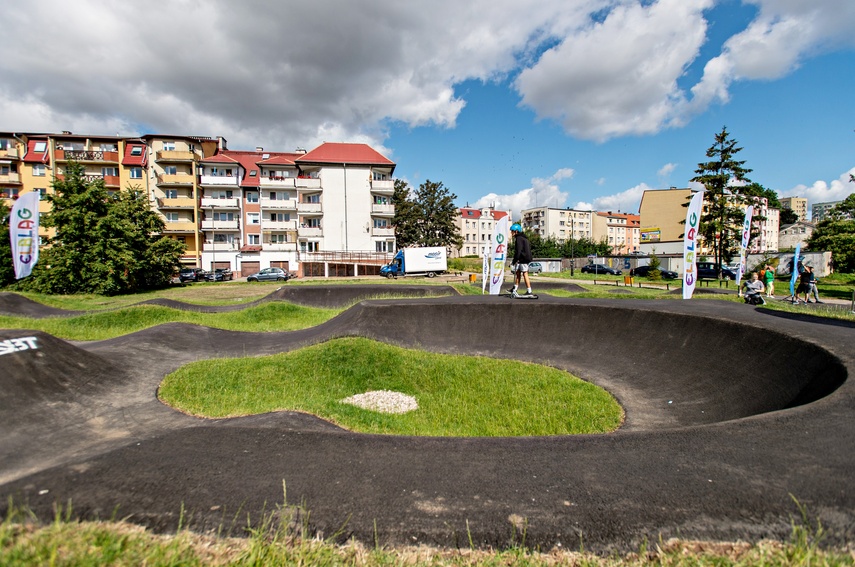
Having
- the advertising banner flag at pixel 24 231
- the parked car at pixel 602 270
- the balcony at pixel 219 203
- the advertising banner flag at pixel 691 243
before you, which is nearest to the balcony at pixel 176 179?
the balcony at pixel 219 203

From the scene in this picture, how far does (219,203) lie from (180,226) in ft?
19.4

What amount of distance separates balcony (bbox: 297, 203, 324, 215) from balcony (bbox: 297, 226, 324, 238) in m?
2.15

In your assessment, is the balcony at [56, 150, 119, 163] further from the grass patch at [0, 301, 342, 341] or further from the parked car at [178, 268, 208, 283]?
the grass patch at [0, 301, 342, 341]

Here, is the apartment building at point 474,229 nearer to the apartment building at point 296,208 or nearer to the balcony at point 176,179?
the apartment building at point 296,208

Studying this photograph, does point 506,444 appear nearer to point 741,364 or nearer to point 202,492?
point 202,492

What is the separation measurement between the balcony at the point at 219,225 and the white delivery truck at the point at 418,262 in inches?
1043

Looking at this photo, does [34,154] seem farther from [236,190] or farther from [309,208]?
[309,208]

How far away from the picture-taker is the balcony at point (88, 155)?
52.6m

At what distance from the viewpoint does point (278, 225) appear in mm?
52938

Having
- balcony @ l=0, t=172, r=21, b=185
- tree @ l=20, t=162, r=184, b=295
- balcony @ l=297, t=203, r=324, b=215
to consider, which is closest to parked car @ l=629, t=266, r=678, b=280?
balcony @ l=297, t=203, r=324, b=215

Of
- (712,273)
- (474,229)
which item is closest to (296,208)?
(712,273)

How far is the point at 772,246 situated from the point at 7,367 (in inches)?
6728

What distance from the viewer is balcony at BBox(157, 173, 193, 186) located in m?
52.8

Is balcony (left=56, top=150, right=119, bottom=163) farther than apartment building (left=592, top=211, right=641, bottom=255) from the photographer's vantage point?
No
